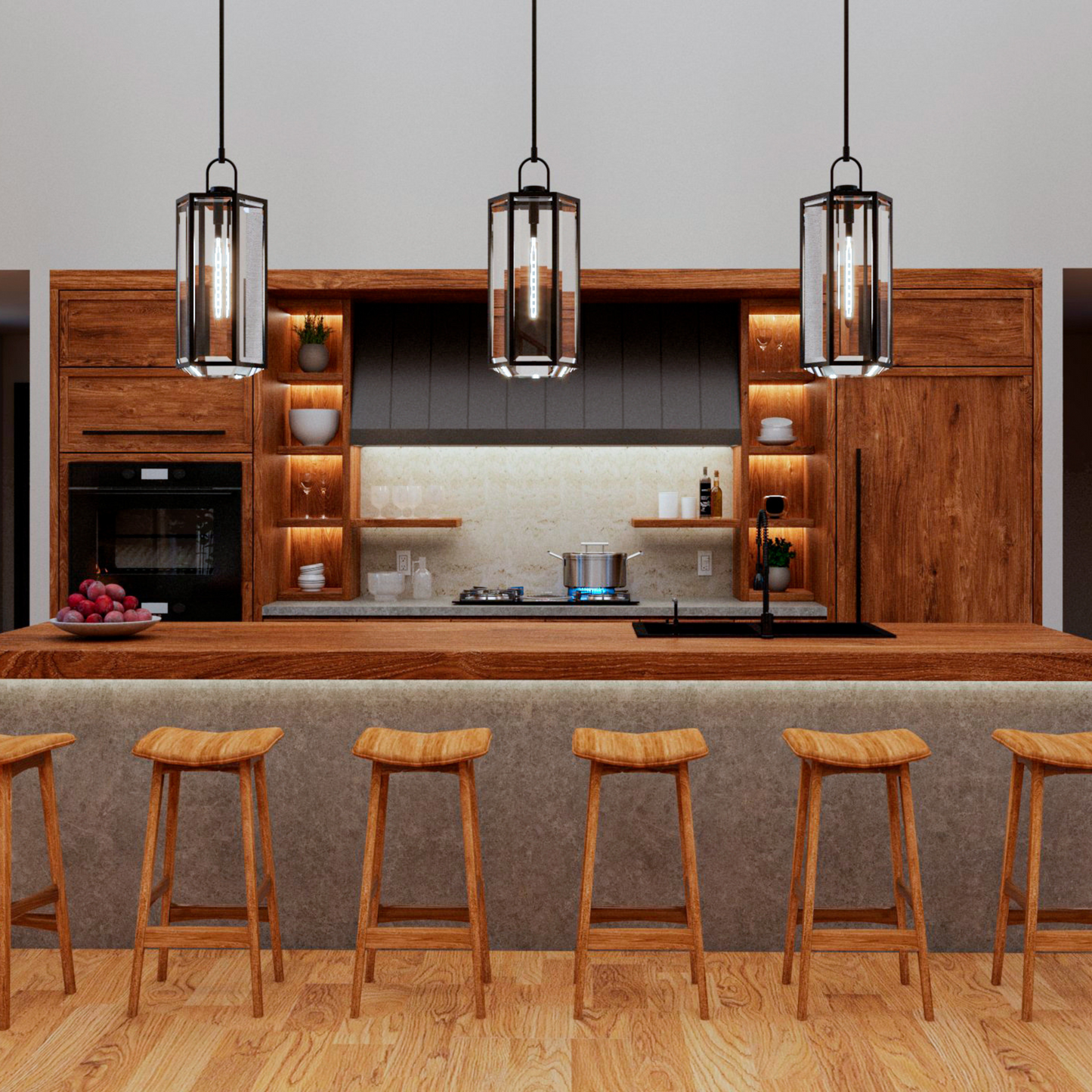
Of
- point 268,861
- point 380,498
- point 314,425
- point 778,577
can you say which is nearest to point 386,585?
point 380,498

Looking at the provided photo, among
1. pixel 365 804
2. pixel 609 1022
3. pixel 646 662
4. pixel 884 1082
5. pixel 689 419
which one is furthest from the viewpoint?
pixel 689 419

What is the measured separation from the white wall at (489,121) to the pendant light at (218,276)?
248 cm

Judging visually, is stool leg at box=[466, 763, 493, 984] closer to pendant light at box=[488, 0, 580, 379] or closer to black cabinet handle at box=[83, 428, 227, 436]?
pendant light at box=[488, 0, 580, 379]

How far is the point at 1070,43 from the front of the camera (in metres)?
5.21

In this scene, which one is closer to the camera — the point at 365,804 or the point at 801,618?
the point at 365,804

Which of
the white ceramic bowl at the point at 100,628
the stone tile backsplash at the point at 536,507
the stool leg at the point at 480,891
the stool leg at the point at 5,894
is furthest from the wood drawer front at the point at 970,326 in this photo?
the stool leg at the point at 5,894

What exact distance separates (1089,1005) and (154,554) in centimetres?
434

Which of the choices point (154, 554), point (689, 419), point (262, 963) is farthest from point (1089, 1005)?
point (154, 554)

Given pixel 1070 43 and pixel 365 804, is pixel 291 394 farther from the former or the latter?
pixel 1070 43

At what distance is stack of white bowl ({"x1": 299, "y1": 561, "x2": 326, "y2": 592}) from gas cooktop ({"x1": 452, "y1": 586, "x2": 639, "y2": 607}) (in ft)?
2.40

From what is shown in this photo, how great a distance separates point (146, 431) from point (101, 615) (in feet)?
7.03

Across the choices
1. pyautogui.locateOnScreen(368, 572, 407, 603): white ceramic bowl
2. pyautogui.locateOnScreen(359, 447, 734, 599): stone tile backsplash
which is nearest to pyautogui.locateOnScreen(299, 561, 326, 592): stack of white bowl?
pyautogui.locateOnScreen(368, 572, 407, 603): white ceramic bowl

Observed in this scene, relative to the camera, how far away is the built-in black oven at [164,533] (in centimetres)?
518

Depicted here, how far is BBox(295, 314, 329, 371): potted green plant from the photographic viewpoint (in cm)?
559
